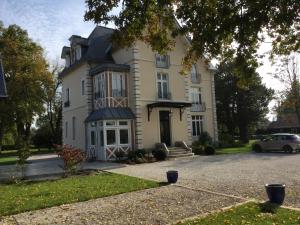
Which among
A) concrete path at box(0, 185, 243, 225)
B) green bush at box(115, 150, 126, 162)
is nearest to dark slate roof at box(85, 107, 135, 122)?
green bush at box(115, 150, 126, 162)

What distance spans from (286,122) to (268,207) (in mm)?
61636

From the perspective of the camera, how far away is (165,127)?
25.4 m

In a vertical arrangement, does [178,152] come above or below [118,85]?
below

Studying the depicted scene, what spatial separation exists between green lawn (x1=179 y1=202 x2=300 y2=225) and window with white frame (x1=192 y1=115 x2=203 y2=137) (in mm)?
20567

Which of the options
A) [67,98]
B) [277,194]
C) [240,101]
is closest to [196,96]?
[67,98]

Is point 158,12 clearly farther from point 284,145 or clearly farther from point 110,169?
point 284,145

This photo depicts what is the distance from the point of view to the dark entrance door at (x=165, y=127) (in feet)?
82.7

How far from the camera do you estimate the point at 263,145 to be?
26.3m

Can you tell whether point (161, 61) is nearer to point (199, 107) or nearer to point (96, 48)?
point (96, 48)

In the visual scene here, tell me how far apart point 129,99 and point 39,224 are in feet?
56.4

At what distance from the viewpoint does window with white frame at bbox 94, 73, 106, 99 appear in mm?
23859

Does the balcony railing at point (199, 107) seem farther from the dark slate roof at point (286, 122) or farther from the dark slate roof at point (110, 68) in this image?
the dark slate roof at point (286, 122)

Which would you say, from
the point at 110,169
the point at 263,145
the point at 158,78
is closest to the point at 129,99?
the point at 158,78

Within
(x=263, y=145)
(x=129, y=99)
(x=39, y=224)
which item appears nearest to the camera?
(x=39, y=224)
